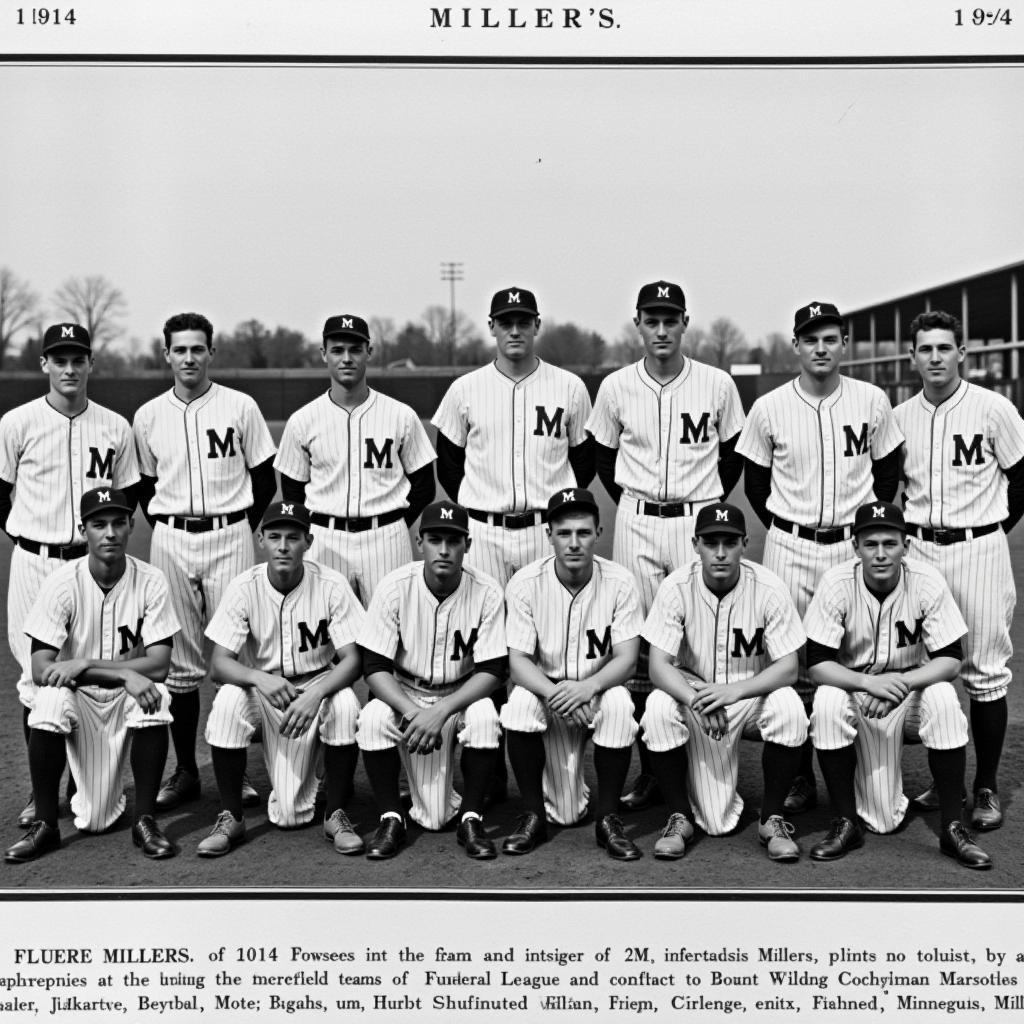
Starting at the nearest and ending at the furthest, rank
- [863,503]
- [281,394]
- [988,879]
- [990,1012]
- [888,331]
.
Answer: [990,1012], [988,879], [863,503], [888,331], [281,394]

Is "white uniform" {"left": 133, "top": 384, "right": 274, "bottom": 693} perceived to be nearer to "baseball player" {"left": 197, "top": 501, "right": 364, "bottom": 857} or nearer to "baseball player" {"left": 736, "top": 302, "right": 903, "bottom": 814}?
"baseball player" {"left": 197, "top": 501, "right": 364, "bottom": 857}

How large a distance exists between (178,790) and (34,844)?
63 cm

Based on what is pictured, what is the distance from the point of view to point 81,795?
3795 millimetres

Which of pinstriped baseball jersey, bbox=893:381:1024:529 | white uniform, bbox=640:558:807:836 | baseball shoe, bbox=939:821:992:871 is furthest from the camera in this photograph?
pinstriped baseball jersey, bbox=893:381:1024:529

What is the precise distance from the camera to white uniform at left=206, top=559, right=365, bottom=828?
3781mm

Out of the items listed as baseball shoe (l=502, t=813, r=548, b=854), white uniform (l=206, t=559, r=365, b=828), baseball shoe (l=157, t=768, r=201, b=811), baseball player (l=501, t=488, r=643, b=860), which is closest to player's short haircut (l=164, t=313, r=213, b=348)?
white uniform (l=206, t=559, r=365, b=828)

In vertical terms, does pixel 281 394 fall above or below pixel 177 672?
above

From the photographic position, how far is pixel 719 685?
3695mm

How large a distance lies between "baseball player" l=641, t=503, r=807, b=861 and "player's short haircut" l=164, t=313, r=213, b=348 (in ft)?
6.58

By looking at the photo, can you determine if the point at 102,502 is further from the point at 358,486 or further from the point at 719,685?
the point at 719,685
